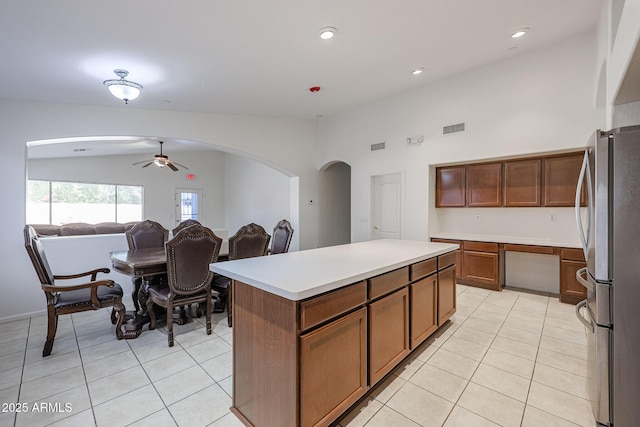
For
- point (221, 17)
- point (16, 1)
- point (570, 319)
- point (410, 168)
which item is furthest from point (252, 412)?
point (410, 168)

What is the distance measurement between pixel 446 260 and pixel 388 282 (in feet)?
4.00

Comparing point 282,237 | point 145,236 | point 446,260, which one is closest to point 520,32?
point 446,260

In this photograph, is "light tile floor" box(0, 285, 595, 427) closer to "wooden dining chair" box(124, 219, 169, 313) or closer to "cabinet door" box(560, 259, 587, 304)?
"cabinet door" box(560, 259, 587, 304)

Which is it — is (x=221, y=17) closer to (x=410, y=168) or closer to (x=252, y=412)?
(x=252, y=412)

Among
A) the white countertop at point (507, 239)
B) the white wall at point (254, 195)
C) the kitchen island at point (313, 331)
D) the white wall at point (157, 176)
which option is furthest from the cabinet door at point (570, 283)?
the white wall at point (157, 176)

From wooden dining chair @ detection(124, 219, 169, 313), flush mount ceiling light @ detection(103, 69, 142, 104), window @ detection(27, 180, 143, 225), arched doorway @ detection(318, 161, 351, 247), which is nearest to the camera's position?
flush mount ceiling light @ detection(103, 69, 142, 104)

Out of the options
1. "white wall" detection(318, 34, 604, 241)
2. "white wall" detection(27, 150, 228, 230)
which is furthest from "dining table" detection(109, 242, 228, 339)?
"white wall" detection(27, 150, 228, 230)

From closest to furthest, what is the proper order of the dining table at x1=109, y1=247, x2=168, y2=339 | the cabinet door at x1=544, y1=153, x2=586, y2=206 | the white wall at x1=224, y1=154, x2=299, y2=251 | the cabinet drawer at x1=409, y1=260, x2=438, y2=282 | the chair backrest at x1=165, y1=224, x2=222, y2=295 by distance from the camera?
the cabinet drawer at x1=409, y1=260, x2=438, y2=282 < the chair backrest at x1=165, y1=224, x2=222, y2=295 < the dining table at x1=109, y1=247, x2=168, y2=339 < the cabinet door at x1=544, y1=153, x2=586, y2=206 < the white wall at x1=224, y1=154, x2=299, y2=251

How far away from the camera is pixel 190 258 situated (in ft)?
9.27

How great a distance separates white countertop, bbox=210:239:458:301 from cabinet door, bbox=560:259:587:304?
2.40 meters

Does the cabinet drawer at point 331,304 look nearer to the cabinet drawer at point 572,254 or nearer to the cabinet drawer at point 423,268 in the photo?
the cabinet drawer at point 423,268

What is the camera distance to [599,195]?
160 centimetres

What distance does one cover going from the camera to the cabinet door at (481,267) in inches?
170

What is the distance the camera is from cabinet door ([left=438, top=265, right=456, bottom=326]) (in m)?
2.79
